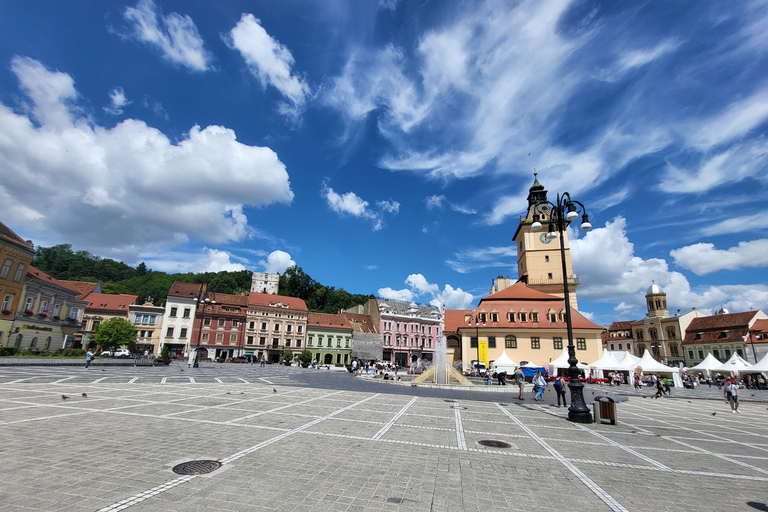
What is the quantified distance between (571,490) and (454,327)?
5592 cm

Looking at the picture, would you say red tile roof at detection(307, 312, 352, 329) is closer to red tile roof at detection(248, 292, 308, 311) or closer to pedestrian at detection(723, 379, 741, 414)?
red tile roof at detection(248, 292, 308, 311)

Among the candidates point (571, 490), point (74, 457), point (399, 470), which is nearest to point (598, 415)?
point (571, 490)

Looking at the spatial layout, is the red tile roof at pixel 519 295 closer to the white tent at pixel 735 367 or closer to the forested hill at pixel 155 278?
the white tent at pixel 735 367

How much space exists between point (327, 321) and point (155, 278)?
190 feet

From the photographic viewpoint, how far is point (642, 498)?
5.48 m

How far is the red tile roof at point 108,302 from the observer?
57031mm

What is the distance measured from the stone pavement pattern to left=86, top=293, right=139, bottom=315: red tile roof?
178 ft

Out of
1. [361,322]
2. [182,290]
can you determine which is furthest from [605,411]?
[361,322]

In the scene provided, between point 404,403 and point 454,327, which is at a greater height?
point 454,327

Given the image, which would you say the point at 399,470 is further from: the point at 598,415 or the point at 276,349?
the point at 276,349

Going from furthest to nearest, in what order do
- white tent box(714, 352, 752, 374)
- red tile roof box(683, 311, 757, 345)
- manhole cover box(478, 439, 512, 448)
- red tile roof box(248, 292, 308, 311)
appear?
red tile roof box(248, 292, 308, 311)
red tile roof box(683, 311, 757, 345)
white tent box(714, 352, 752, 374)
manhole cover box(478, 439, 512, 448)

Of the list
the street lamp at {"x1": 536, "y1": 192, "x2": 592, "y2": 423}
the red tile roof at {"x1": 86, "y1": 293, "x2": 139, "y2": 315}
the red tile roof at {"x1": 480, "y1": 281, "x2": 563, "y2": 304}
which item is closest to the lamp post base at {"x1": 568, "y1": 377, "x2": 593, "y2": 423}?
the street lamp at {"x1": 536, "y1": 192, "x2": 592, "y2": 423}

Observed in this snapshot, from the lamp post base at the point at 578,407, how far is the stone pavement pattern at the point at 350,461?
0.59 metres

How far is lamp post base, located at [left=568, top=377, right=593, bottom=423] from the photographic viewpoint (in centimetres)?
1263
